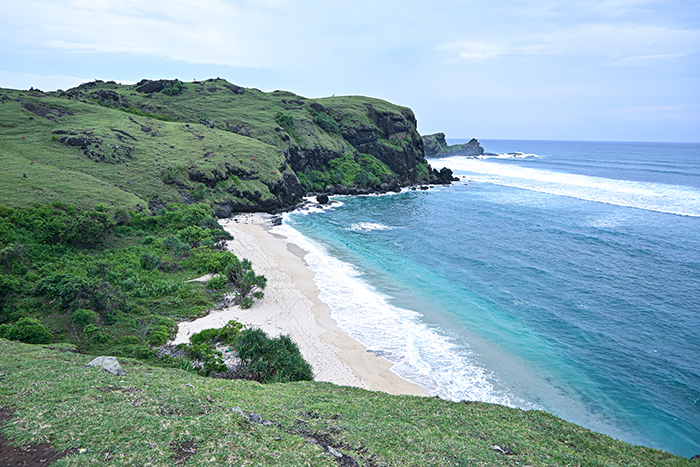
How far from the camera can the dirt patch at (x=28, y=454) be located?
416 inches

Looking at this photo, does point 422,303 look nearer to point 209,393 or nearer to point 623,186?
Answer: point 209,393

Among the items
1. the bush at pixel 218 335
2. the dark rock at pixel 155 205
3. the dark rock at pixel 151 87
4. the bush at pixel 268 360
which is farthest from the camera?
the dark rock at pixel 151 87


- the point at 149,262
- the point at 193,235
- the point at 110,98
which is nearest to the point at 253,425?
the point at 149,262

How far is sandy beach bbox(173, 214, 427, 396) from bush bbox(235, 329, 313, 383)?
2.38 m

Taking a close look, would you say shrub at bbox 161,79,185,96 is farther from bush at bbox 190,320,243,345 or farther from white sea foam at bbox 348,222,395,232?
bush at bbox 190,320,243,345

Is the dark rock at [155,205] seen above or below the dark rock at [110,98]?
below

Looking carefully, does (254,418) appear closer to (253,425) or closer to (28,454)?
(253,425)

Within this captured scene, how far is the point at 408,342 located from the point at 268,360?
39.8 ft

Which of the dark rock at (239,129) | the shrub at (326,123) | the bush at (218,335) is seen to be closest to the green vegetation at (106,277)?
the bush at (218,335)

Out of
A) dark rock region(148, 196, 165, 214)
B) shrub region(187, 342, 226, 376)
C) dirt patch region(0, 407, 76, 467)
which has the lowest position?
shrub region(187, 342, 226, 376)

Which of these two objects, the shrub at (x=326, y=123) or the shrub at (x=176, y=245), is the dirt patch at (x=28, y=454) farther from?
the shrub at (x=326, y=123)

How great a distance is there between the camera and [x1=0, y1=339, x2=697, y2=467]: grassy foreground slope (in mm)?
12062

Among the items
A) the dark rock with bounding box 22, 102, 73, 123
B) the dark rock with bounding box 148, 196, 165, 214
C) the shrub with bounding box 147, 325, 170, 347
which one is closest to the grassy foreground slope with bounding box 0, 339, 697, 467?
the shrub with bounding box 147, 325, 170, 347

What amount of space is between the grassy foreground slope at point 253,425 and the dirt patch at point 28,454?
24 centimetres
